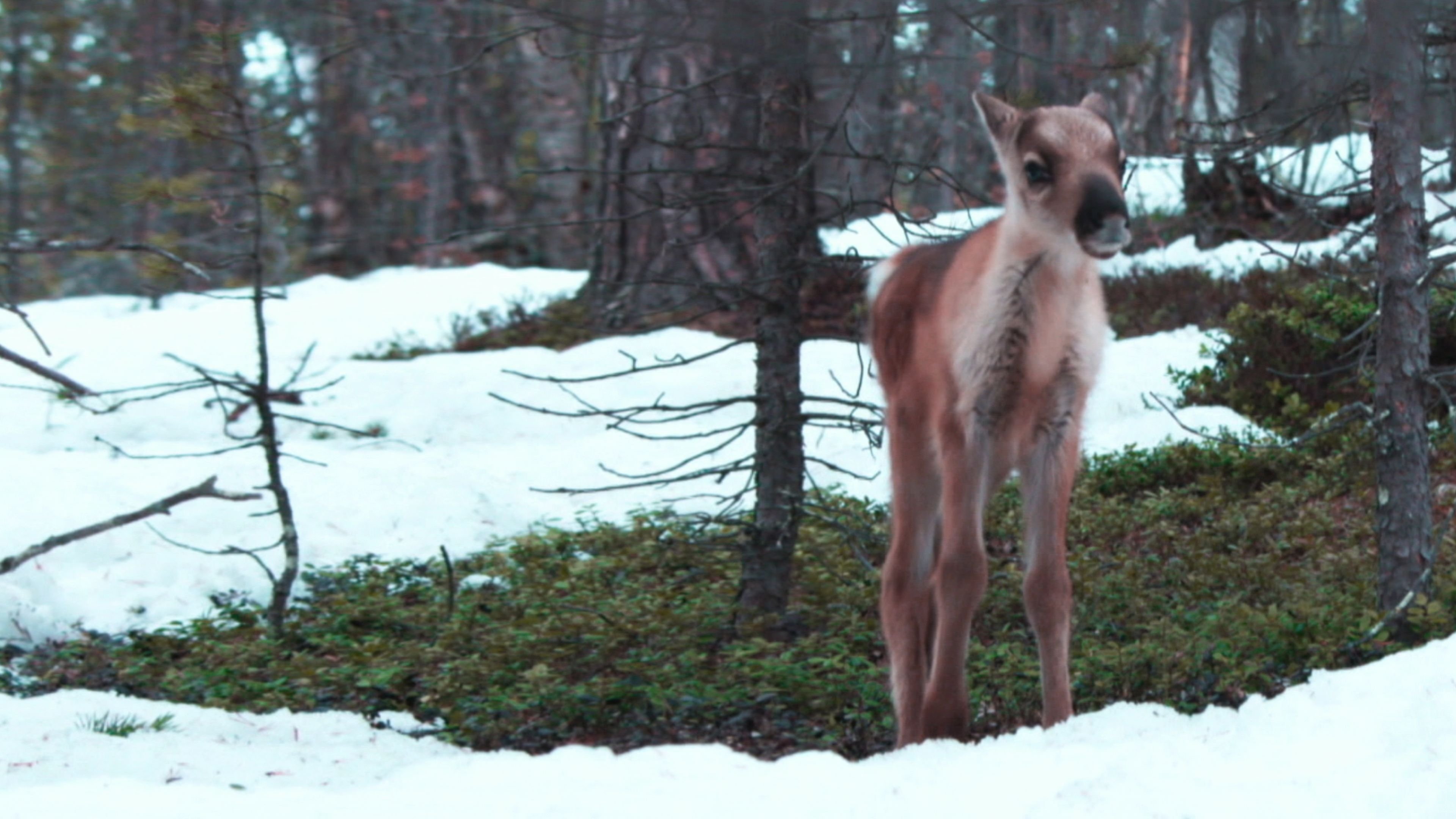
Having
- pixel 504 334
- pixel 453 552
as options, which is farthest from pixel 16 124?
pixel 453 552

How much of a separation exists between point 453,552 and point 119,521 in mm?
2957

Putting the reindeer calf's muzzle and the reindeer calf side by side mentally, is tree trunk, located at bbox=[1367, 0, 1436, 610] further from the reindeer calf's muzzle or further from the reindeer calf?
the reindeer calf's muzzle

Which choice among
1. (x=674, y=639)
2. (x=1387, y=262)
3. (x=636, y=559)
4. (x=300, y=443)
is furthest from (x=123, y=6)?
(x=1387, y=262)

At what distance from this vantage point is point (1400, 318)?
5.36 meters

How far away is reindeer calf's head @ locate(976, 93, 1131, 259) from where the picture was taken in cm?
427

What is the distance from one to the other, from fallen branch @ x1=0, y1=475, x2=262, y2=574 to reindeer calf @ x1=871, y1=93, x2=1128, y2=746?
132 inches

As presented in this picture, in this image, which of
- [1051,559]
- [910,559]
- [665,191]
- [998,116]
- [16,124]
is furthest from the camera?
[16,124]

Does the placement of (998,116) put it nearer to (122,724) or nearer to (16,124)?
(122,724)

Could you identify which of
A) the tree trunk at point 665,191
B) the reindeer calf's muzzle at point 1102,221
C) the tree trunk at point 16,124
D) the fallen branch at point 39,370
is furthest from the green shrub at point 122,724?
the tree trunk at point 16,124

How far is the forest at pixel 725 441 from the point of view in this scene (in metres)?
5.48

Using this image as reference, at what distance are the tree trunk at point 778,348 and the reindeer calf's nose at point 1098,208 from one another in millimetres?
1937

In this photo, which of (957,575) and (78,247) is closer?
(78,247)

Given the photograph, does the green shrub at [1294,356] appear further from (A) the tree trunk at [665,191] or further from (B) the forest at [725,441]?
(A) the tree trunk at [665,191]

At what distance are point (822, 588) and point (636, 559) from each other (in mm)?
1494
